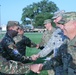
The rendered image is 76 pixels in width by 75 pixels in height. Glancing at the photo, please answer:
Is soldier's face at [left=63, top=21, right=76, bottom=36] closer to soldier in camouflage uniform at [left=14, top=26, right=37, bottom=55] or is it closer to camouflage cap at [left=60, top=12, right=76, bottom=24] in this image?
camouflage cap at [left=60, top=12, right=76, bottom=24]

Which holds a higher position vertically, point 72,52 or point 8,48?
point 72,52

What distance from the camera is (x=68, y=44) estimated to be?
4.65 meters

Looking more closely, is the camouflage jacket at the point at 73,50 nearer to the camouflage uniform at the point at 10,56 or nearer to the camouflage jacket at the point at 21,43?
the camouflage uniform at the point at 10,56

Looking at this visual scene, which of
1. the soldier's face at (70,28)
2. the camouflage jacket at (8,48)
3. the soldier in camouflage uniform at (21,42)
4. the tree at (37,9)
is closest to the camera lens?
the soldier's face at (70,28)

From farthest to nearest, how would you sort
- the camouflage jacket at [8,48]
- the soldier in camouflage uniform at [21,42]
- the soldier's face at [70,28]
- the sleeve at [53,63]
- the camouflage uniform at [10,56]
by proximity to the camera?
the soldier in camouflage uniform at [21,42] → the camouflage jacket at [8,48] → the sleeve at [53,63] → the camouflage uniform at [10,56] → the soldier's face at [70,28]

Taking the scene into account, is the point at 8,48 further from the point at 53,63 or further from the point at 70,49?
the point at 70,49

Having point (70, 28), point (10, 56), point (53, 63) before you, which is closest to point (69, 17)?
point (70, 28)

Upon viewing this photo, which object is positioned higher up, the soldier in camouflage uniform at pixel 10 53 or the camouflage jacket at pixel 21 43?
the soldier in camouflage uniform at pixel 10 53

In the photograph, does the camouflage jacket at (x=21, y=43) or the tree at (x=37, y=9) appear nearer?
the camouflage jacket at (x=21, y=43)

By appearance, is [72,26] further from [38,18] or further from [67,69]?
[38,18]

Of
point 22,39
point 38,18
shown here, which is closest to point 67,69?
point 22,39

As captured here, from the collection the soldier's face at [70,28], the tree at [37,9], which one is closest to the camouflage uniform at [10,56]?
the soldier's face at [70,28]

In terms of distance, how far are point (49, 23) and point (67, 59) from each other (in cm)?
462

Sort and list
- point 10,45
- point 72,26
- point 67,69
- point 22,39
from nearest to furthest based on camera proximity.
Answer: point 72,26 → point 67,69 → point 10,45 → point 22,39
